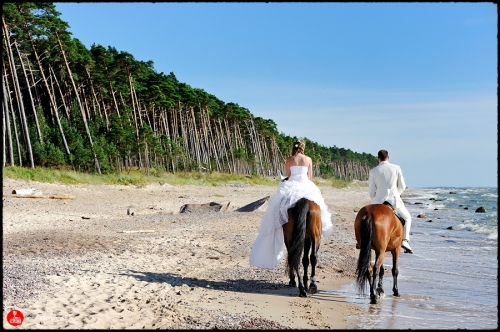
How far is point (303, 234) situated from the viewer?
8172 mm

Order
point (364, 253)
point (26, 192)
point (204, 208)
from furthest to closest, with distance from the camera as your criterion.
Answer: point (204, 208)
point (26, 192)
point (364, 253)

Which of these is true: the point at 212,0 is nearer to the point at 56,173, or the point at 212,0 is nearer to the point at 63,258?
the point at 63,258

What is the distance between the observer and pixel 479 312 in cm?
757

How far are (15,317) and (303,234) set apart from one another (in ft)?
15.3

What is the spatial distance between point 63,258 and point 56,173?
22043 millimetres

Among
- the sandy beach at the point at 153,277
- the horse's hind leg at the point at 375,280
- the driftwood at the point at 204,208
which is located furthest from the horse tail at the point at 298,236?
the driftwood at the point at 204,208

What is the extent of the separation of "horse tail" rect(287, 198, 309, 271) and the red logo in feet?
14.4

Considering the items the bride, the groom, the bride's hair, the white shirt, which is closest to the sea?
the groom

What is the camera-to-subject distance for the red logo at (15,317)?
5441 millimetres

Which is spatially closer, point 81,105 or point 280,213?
point 280,213

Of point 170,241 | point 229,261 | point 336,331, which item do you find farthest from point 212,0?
point 170,241

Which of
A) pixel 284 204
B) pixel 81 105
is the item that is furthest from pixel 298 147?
pixel 81 105

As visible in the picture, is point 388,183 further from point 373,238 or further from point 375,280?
point 375,280

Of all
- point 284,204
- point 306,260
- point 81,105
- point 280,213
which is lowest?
point 306,260
